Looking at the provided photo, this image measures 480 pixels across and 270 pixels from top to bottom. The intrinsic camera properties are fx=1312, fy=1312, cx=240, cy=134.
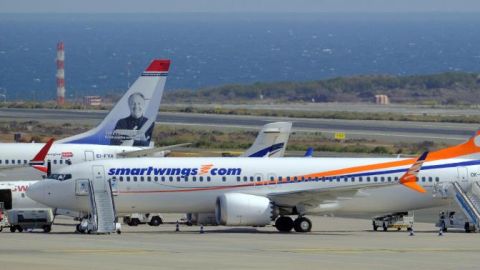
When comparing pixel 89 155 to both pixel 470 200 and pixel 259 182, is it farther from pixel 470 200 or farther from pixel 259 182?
pixel 470 200

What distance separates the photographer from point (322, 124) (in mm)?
138625

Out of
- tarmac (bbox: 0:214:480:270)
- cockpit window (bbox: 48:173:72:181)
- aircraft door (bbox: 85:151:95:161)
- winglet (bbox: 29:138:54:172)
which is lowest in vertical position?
tarmac (bbox: 0:214:480:270)

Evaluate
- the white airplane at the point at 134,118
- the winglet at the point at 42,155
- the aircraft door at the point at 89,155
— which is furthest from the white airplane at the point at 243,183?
the white airplane at the point at 134,118

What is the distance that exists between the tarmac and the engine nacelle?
60 centimetres

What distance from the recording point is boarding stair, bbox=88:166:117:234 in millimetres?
56438

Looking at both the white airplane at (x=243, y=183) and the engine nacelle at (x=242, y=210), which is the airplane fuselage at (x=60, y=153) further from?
the engine nacelle at (x=242, y=210)

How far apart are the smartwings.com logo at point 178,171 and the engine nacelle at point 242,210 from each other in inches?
48.4

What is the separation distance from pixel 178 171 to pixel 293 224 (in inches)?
228

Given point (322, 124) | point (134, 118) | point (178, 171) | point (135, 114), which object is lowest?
point (178, 171)

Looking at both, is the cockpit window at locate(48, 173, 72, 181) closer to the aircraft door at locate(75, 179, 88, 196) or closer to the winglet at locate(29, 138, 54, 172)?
the aircraft door at locate(75, 179, 88, 196)

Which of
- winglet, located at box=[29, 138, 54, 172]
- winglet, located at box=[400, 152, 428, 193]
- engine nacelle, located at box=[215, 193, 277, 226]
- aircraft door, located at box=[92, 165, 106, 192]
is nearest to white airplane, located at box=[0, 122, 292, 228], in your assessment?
winglet, located at box=[29, 138, 54, 172]

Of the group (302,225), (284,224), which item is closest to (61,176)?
(284,224)

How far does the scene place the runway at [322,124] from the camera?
121 metres

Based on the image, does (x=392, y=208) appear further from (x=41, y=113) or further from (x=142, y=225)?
(x=41, y=113)
